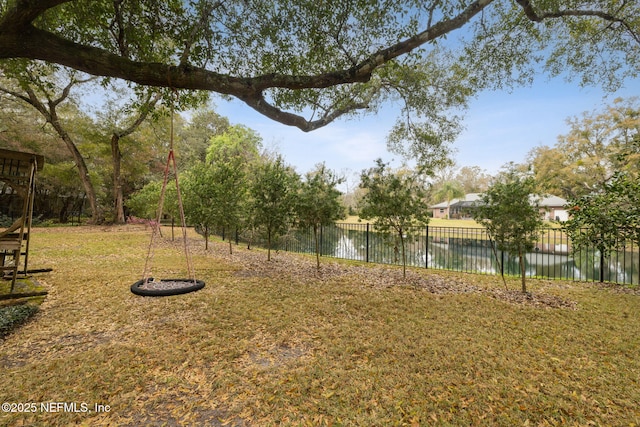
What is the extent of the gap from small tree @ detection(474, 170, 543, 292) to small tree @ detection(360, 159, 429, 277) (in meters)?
1.20

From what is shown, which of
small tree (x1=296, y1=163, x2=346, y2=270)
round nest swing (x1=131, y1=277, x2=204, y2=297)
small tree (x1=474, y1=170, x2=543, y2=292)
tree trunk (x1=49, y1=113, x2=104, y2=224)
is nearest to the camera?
round nest swing (x1=131, y1=277, x2=204, y2=297)

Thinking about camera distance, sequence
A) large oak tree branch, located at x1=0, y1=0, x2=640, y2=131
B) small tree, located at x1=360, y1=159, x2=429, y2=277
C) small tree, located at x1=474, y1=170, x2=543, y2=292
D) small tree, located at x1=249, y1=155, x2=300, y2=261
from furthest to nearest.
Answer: small tree, located at x1=249, y1=155, x2=300, y2=261 < small tree, located at x1=360, y1=159, x2=429, y2=277 < small tree, located at x1=474, y1=170, x2=543, y2=292 < large oak tree branch, located at x1=0, y1=0, x2=640, y2=131

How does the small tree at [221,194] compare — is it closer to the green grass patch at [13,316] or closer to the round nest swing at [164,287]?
the round nest swing at [164,287]

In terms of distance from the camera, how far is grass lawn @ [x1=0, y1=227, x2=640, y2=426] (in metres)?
2.03

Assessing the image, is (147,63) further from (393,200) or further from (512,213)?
(512,213)

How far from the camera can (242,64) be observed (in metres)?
5.98

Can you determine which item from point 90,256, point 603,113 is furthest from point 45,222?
point 603,113

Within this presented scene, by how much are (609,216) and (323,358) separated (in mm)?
5853

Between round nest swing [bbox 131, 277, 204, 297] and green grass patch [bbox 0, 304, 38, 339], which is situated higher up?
round nest swing [bbox 131, 277, 204, 297]

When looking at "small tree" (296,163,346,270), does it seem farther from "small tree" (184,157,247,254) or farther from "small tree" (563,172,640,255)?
"small tree" (563,172,640,255)

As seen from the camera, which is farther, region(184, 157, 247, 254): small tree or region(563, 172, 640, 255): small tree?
region(184, 157, 247, 254): small tree

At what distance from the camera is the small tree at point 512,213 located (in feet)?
15.6

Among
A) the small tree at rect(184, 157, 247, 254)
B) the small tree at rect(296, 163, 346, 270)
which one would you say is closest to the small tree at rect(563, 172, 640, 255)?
the small tree at rect(296, 163, 346, 270)

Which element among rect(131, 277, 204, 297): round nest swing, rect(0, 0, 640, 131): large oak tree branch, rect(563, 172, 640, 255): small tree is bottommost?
rect(131, 277, 204, 297): round nest swing
